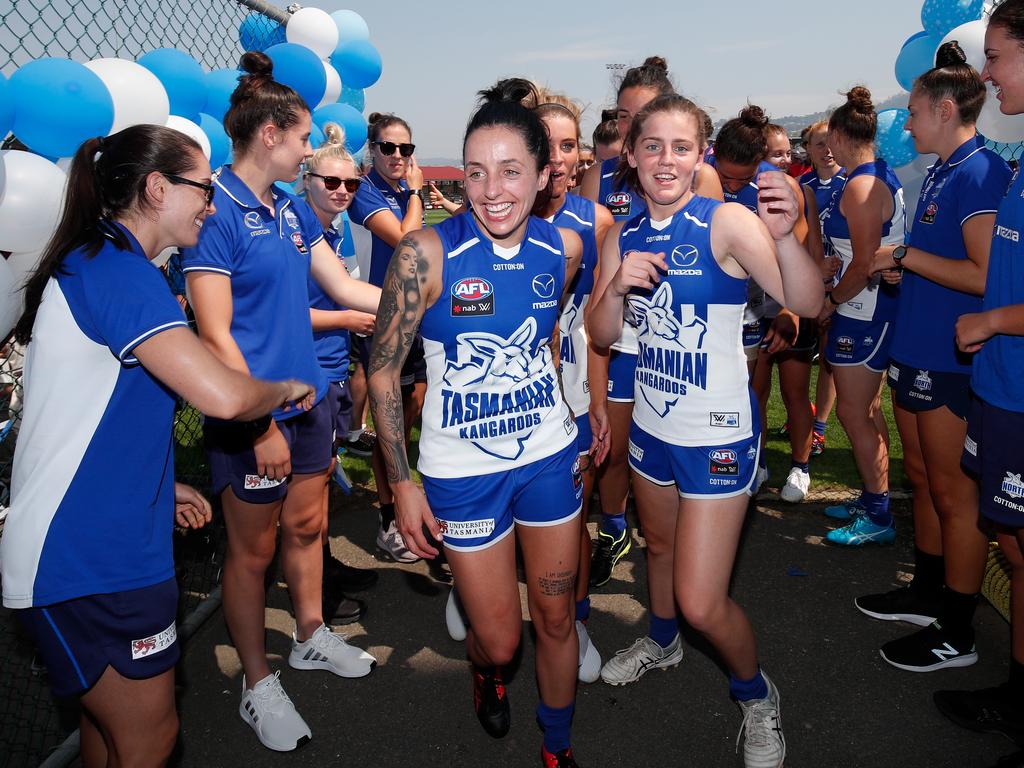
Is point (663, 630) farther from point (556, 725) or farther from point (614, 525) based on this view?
point (614, 525)

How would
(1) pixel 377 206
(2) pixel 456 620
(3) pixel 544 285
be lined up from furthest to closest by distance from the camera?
1. (1) pixel 377 206
2. (2) pixel 456 620
3. (3) pixel 544 285

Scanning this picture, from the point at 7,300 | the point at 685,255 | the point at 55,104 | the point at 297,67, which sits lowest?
the point at 7,300

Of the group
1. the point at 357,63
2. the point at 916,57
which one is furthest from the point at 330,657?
the point at 916,57

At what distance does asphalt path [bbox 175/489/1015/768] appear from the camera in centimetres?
314

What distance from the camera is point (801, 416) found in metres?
5.68

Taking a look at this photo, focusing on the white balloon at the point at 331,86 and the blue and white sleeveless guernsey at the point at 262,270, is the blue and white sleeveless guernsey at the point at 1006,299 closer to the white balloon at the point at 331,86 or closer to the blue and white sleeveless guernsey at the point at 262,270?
the blue and white sleeveless guernsey at the point at 262,270

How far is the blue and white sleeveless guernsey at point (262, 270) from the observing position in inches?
112

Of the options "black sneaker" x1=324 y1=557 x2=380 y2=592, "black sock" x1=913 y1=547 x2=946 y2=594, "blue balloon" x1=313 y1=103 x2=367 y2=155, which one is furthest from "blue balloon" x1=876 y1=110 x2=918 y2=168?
"black sneaker" x1=324 y1=557 x2=380 y2=592

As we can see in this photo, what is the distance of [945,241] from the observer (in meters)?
3.56

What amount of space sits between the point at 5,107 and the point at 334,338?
6.06 ft

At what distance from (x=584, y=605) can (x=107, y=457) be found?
245 centimetres

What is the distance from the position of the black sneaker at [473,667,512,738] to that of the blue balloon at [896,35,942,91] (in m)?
5.25

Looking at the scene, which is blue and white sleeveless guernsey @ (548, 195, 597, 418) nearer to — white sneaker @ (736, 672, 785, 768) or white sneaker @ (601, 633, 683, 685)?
white sneaker @ (601, 633, 683, 685)

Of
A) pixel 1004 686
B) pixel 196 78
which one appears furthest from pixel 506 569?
pixel 196 78
